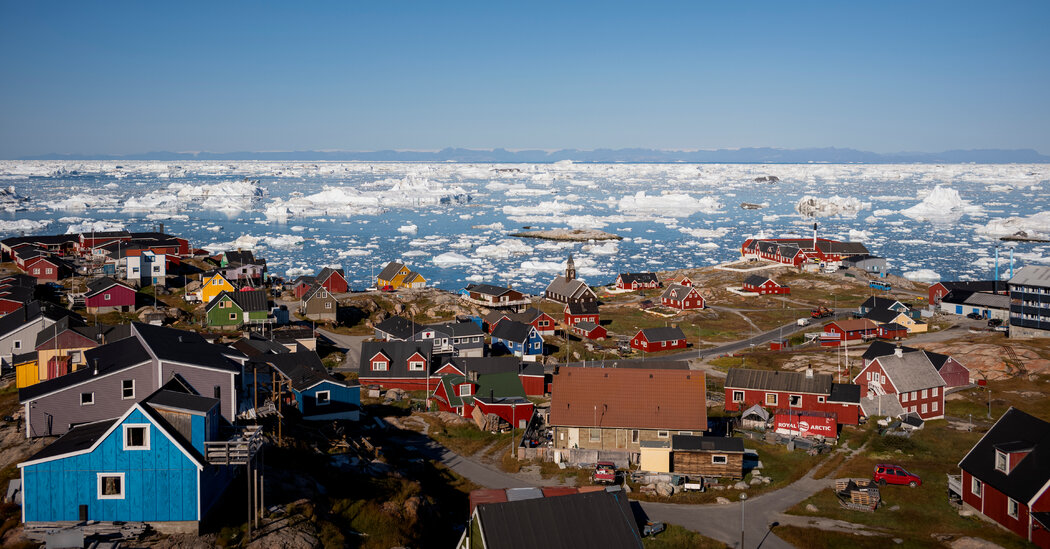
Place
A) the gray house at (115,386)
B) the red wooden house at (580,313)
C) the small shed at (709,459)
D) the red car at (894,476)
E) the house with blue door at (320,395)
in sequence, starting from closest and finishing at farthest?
1. the gray house at (115,386)
2. the red car at (894,476)
3. the small shed at (709,459)
4. the house with blue door at (320,395)
5. the red wooden house at (580,313)

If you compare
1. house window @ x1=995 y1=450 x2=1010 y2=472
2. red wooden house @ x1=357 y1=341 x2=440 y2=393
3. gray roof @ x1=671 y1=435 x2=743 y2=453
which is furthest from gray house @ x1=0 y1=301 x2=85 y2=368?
house window @ x1=995 y1=450 x2=1010 y2=472

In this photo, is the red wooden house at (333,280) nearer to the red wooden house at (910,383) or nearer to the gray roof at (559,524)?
the red wooden house at (910,383)

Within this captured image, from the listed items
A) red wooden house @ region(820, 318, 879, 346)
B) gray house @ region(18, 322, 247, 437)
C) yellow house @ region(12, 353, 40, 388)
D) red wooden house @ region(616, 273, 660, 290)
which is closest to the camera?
gray house @ region(18, 322, 247, 437)

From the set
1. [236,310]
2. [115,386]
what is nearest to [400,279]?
[236,310]

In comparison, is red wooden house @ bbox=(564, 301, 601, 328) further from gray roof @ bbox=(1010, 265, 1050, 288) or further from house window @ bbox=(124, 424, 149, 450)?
house window @ bbox=(124, 424, 149, 450)

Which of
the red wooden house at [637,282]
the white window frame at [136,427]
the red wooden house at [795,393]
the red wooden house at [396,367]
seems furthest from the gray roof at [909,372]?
the red wooden house at [637,282]

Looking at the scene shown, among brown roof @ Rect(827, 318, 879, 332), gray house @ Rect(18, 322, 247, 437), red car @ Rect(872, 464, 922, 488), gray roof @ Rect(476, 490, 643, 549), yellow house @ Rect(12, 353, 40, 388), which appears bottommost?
red car @ Rect(872, 464, 922, 488)
